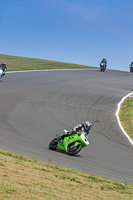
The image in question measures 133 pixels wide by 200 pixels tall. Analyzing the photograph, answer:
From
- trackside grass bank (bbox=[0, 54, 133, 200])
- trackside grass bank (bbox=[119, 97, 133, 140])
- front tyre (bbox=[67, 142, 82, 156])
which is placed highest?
trackside grass bank (bbox=[119, 97, 133, 140])

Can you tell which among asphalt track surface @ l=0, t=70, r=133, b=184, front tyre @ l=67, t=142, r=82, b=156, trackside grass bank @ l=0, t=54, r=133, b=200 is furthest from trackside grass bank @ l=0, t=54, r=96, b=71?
trackside grass bank @ l=0, t=54, r=133, b=200

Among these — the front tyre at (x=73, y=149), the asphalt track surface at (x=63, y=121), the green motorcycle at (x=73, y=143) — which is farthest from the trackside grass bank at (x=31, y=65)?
the front tyre at (x=73, y=149)

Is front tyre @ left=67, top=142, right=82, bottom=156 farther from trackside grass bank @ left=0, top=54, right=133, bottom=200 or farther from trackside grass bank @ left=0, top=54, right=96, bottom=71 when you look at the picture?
trackside grass bank @ left=0, top=54, right=96, bottom=71

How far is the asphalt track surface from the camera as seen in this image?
955 cm

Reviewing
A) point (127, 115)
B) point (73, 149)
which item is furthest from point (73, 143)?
point (127, 115)

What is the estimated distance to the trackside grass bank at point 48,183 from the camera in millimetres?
5680

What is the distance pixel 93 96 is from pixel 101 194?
1716 centimetres

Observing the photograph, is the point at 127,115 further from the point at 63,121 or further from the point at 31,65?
the point at 31,65

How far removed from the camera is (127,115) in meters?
18.9

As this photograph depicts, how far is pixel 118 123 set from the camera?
16922 millimetres

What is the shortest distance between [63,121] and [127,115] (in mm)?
4847

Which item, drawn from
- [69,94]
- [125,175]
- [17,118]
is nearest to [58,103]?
[69,94]

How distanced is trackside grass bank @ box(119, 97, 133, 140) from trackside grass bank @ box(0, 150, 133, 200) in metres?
7.50

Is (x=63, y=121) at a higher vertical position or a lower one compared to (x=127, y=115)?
lower
